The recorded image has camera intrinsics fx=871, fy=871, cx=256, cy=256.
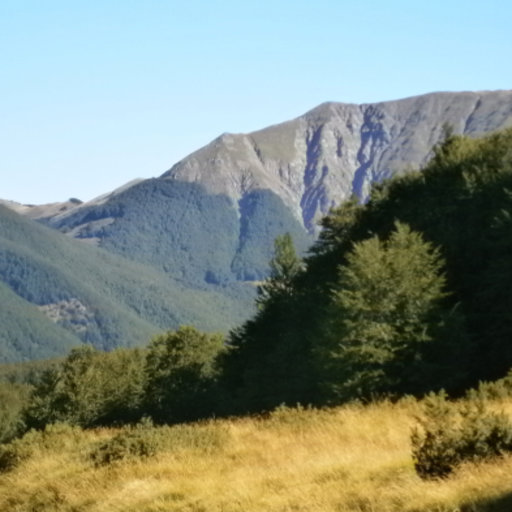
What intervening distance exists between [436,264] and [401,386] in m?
8.57

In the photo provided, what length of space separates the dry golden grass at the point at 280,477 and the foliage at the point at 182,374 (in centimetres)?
5654

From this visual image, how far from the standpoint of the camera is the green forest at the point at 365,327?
42.6 metres

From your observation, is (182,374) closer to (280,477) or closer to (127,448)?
(127,448)

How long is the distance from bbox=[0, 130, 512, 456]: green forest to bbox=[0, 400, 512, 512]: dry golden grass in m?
5.06

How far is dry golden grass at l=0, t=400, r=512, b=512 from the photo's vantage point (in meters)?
10.2

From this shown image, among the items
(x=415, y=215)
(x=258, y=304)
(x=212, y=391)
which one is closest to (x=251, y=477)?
(x=415, y=215)

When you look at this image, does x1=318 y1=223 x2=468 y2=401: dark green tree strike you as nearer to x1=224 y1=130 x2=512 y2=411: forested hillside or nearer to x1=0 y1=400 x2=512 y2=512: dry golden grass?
x1=224 y1=130 x2=512 y2=411: forested hillside

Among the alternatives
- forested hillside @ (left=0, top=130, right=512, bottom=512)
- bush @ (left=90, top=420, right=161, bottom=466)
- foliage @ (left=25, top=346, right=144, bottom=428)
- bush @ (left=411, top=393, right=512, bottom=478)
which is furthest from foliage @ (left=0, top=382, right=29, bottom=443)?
bush @ (left=411, top=393, right=512, bottom=478)

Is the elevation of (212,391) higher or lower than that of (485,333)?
lower

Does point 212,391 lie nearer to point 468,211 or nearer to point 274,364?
point 274,364

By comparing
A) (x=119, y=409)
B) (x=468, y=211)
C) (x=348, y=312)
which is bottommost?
(x=119, y=409)

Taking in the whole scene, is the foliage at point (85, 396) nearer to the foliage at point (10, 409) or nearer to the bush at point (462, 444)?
the foliage at point (10, 409)

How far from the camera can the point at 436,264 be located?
48.0m

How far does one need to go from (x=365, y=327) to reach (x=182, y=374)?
162ft
